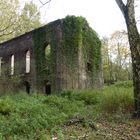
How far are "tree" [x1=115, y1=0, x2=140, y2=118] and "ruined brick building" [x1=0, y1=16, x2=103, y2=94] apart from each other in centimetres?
1500

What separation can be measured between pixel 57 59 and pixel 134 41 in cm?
1577

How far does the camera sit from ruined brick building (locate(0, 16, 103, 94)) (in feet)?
84.8

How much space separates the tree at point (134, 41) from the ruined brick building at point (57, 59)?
14996 millimetres

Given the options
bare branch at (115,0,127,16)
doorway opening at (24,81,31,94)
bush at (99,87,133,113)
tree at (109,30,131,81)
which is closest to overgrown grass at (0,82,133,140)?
bush at (99,87,133,113)

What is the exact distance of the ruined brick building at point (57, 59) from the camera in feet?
84.8

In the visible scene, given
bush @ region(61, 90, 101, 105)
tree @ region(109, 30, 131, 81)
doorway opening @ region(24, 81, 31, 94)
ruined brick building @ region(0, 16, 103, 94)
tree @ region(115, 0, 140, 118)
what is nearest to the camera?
tree @ region(115, 0, 140, 118)

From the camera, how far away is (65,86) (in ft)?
82.6

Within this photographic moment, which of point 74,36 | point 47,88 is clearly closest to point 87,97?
point 74,36

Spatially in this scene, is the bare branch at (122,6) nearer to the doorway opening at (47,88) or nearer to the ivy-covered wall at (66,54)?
the ivy-covered wall at (66,54)

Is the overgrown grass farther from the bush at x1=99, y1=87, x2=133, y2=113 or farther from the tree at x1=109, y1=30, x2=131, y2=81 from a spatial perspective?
the tree at x1=109, y1=30, x2=131, y2=81

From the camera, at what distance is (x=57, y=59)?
25.9 meters

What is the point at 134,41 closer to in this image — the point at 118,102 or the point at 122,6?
the point at 122,6

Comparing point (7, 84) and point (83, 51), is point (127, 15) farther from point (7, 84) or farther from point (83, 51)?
point (7, 84)

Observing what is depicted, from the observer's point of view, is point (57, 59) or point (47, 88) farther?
A: point (47, 88)
